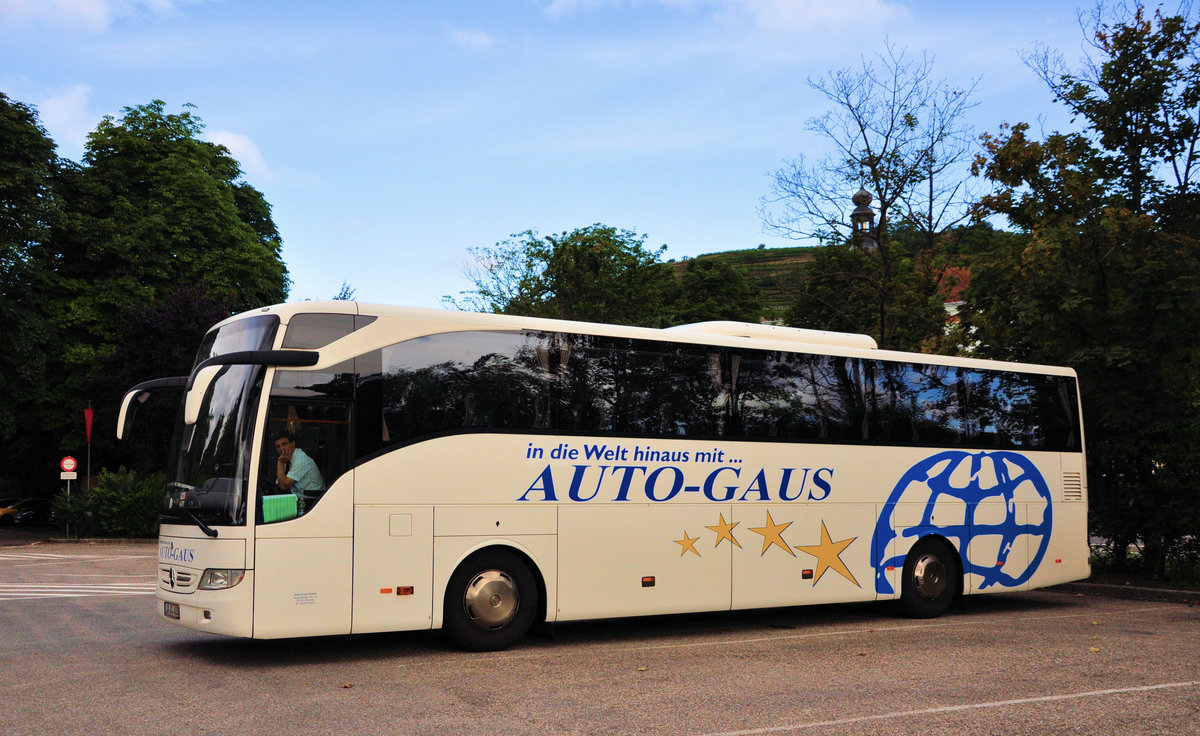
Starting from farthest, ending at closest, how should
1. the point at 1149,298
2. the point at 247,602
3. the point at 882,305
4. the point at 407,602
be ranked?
the point at 882,305 < the point at 1149,298 < the point at 407,602 < the point at 247,602

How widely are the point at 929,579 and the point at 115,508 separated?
2580 centimetres

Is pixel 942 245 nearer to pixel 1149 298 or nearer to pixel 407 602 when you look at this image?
pixel 1149 298

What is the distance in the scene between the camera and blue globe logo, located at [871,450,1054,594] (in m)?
14.1

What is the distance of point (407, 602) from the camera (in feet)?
34.5

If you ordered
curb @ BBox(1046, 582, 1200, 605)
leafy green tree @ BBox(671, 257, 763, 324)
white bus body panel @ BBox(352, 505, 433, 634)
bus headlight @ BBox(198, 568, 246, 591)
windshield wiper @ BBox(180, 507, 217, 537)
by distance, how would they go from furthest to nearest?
leafy green tree @ BBox(671, 257, 763, 324), curb @ BBox(1046, 582, 1200, 605), white bus body panel @ BBox(352, 505, 433, 634), windshield wiper @ BBox(180, 507, 217, 537), bus headlight @ BBox(198, 568, 246, 591)

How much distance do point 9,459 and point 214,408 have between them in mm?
39785

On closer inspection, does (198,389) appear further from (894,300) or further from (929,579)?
(894,300)

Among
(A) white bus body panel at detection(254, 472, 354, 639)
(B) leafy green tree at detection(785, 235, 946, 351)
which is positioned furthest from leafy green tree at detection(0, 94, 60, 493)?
(A) white bus body panel at detection(254, 472, 354, 639)

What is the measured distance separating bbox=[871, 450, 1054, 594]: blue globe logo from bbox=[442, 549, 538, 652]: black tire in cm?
503

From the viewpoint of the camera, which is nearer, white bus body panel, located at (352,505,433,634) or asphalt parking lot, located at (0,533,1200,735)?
asphalt parking lot, located at (0,533,1200,735)

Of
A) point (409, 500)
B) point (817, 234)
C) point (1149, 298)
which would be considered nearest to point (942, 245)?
point (817, 234)

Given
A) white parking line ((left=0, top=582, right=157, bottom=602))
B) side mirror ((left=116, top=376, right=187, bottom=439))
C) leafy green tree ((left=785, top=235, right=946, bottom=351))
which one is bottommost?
white parking line ((left=0, top=582, right=157, bottom=602))

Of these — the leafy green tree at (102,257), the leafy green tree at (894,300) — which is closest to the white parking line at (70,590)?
the leafy green tree at (894,300)

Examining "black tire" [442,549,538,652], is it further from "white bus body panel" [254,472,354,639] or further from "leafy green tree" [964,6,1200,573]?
"leafy green tree" [964,6,1200,573]
